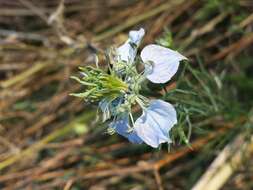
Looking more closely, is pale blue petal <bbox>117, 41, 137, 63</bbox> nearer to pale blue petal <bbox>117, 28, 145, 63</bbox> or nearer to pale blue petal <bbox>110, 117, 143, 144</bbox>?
pale blue petal <bbox>117, 28, 145, 63</bbox>

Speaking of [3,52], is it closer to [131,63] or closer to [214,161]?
[214,161]

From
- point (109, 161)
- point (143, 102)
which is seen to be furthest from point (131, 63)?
point (109, 161)

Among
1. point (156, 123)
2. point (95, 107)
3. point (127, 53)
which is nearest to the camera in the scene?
point (156, 123)

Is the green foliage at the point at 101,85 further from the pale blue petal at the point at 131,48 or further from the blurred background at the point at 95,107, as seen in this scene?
the blurred background at the point at 95,107

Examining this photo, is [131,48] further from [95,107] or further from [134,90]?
[95,107]

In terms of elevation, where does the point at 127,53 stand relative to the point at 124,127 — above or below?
above

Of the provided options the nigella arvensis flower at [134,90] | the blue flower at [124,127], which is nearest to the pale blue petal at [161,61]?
the nigella arvensis flower at [134,90]

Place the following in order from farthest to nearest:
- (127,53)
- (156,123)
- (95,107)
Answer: (95,107)
(127,53)
(156,123)

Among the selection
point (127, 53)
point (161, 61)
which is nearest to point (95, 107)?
point (127, 53)
